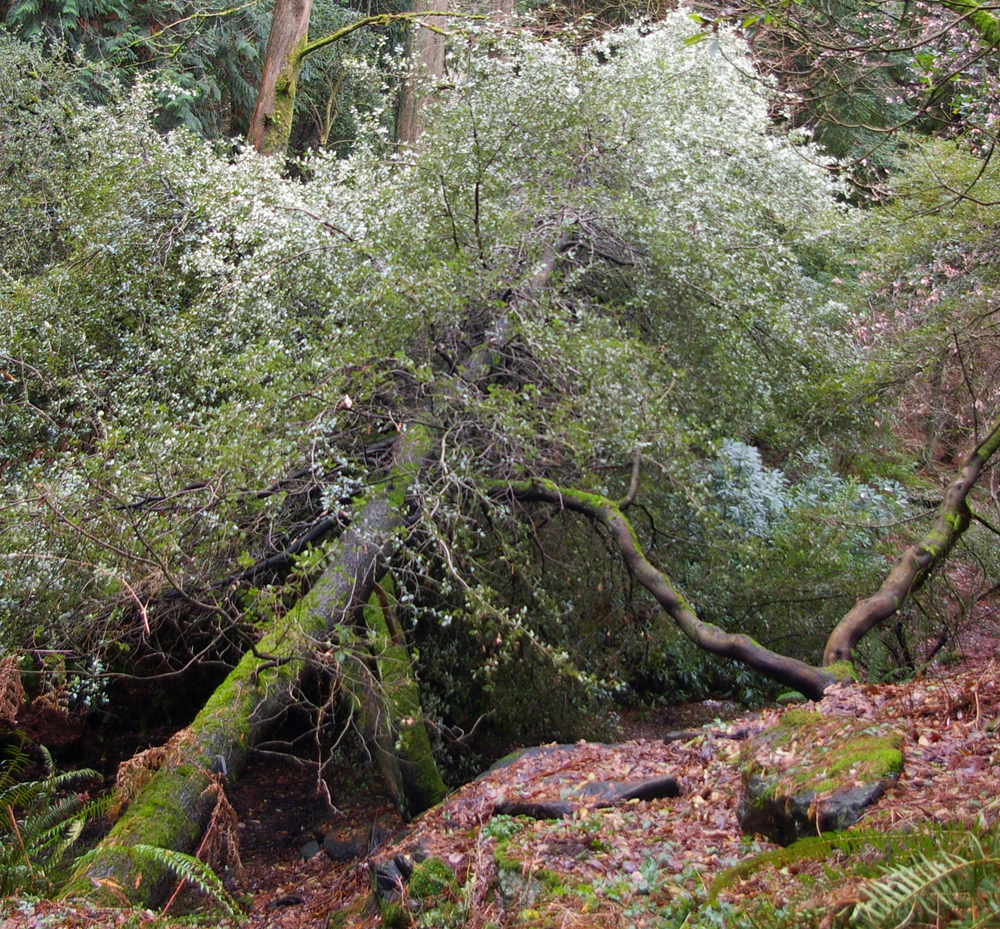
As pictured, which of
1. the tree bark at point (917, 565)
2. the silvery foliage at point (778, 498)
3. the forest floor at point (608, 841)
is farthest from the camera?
the silvery foliage at point (778, 498)

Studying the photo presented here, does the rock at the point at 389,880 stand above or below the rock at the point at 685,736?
below

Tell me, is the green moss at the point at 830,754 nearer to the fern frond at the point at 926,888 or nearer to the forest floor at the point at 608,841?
the forest floor at the point at 608,841

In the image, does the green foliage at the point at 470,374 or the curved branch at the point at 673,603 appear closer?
the curved branch at the point at 673,603

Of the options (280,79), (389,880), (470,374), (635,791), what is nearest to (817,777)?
(635,791)

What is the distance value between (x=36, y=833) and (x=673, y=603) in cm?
390

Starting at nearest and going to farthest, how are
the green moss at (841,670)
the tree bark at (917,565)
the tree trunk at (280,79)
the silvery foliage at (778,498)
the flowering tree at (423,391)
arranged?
the green moss at (841,670), the flowering tree at (423,391), the tree bark at (917,565), the silvery foliage at (778,498), the tree trunk at (280,79)

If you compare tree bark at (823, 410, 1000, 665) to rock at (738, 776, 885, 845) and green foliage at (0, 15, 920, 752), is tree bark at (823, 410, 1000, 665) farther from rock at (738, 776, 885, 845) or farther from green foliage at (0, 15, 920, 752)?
rock at (738, 776, 885, 845)

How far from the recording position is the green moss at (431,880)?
11.9 ft

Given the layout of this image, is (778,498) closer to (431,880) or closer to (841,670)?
(841,670)

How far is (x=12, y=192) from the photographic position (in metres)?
10.1

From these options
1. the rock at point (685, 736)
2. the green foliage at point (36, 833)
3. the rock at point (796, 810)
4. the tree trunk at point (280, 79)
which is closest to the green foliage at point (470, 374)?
the rock at point (685, 736)

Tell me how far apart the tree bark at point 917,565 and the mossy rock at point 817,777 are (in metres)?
1.49

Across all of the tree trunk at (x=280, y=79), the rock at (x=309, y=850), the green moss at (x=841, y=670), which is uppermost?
the tree trunk at (x=280, y=79)

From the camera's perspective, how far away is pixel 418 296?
18.8 feet
